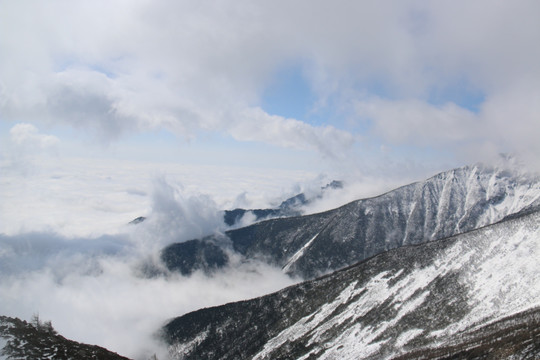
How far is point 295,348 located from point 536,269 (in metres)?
125

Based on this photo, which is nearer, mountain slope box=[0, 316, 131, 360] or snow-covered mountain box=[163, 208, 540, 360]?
mountain slope box=[0, 316, 131, 360]

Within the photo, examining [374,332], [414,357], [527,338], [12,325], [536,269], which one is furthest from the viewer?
[374,332]

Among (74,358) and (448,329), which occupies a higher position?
(74,358)

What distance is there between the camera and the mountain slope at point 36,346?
207 ft

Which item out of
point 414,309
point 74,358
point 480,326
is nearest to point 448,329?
point 480,326

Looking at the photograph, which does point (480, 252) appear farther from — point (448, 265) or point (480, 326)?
point (480, 326)

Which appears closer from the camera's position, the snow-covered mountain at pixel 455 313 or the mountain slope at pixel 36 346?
the mountain slope at pixel 36 346

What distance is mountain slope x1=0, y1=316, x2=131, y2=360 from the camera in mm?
63094

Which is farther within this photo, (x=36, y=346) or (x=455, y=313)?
(x=455, y=313)

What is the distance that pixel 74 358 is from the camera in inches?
2512

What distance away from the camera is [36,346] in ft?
218

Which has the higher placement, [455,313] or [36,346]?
[36,346]

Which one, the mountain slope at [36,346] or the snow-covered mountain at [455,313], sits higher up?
the mountain slope at [36,346]

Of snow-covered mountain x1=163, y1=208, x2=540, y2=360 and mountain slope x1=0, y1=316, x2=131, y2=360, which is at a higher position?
mountain slope x1=0, y1=316, x2=131, y2=360
